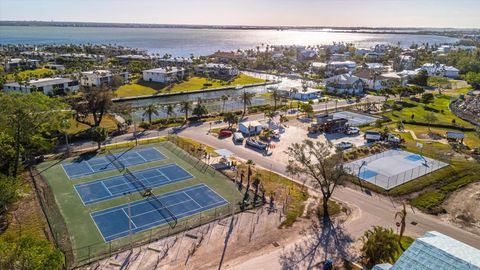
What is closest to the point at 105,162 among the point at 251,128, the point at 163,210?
the point at 163,210

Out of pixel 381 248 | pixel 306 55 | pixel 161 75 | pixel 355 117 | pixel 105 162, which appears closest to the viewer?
pixel 381 248

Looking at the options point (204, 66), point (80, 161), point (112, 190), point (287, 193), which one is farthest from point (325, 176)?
point (204, 66)

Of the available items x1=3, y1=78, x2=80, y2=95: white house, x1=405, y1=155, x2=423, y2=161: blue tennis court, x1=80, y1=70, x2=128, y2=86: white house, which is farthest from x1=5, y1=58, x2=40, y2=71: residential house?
x1=405, y1=155, x2=423, y2=161: blue tennis court

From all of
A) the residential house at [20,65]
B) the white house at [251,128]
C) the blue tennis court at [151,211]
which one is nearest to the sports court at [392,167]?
the blue tennis court at [151,211]

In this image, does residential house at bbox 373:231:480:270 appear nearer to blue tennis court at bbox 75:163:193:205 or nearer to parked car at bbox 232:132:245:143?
blue tennis court at bbox 75:163:193:205

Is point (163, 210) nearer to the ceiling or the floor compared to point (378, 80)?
nearer to the floor

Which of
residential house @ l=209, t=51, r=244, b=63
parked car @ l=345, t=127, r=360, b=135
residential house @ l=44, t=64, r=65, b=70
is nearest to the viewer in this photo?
parked car @ l=345, t=127, r=360, b=135

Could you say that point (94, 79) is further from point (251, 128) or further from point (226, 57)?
point (226, 57)
